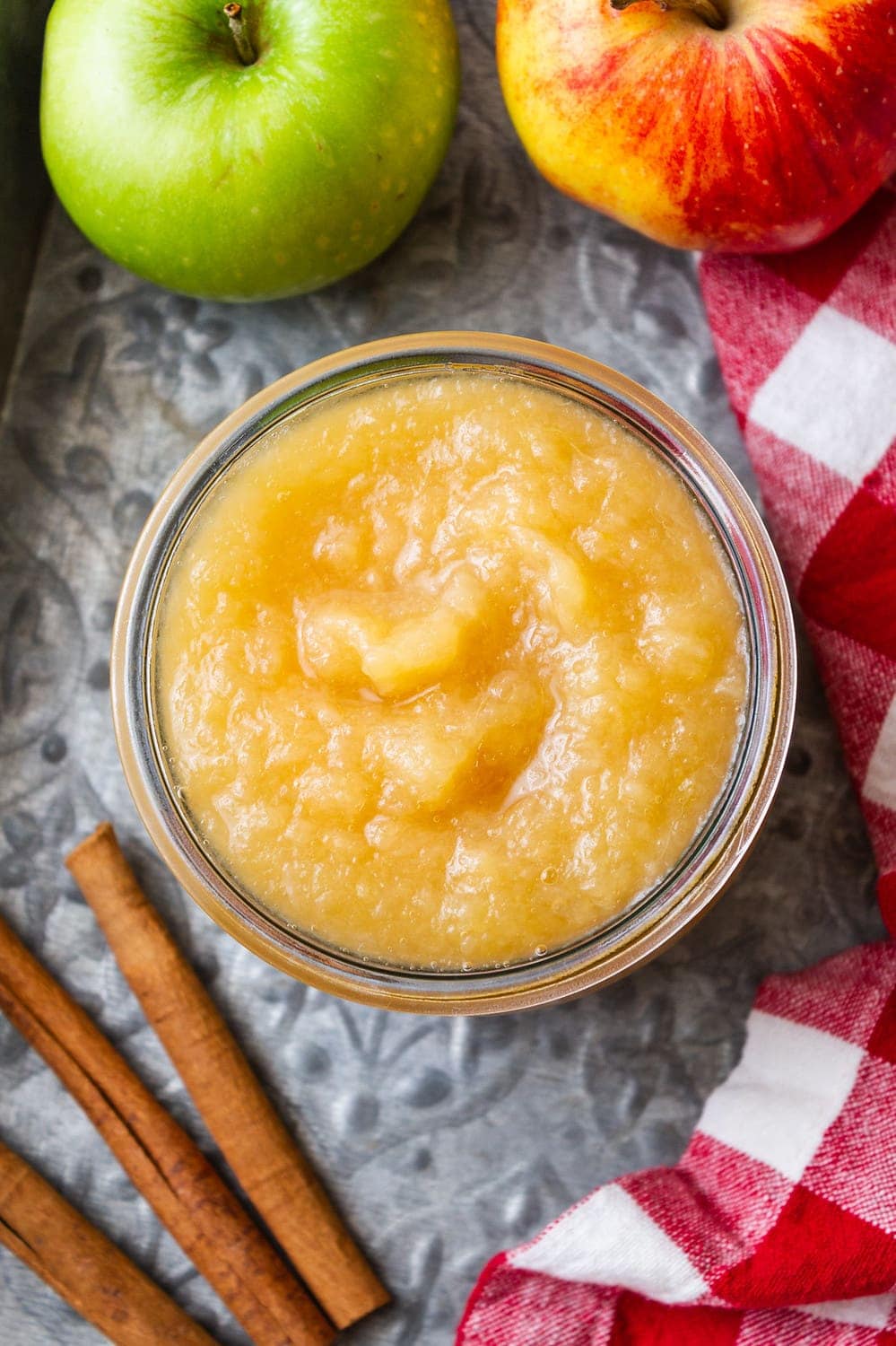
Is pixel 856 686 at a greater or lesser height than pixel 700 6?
lesser

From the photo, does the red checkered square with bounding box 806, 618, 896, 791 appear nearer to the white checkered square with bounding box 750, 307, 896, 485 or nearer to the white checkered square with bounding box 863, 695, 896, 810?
the white checkered square with bounding box 863, 695, 896, 810

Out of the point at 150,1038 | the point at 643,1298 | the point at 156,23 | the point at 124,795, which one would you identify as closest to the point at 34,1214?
the point at 150,1038

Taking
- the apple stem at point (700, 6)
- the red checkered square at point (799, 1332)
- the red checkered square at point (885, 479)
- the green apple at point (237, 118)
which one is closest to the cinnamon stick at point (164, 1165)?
the red checkered square at point (799, 1332)

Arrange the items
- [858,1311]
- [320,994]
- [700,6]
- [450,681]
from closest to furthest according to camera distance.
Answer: [450,681] → [700,6] → [858,1311] → [320,994]

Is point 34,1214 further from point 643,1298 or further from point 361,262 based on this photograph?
point 361,262

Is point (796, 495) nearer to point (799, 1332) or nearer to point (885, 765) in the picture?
point (885, 765)

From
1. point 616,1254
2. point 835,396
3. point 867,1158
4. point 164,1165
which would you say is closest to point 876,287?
point 835,396

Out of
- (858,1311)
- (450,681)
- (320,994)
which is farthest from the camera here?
(320,994)

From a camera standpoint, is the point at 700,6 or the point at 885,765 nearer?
the point at 700,6
